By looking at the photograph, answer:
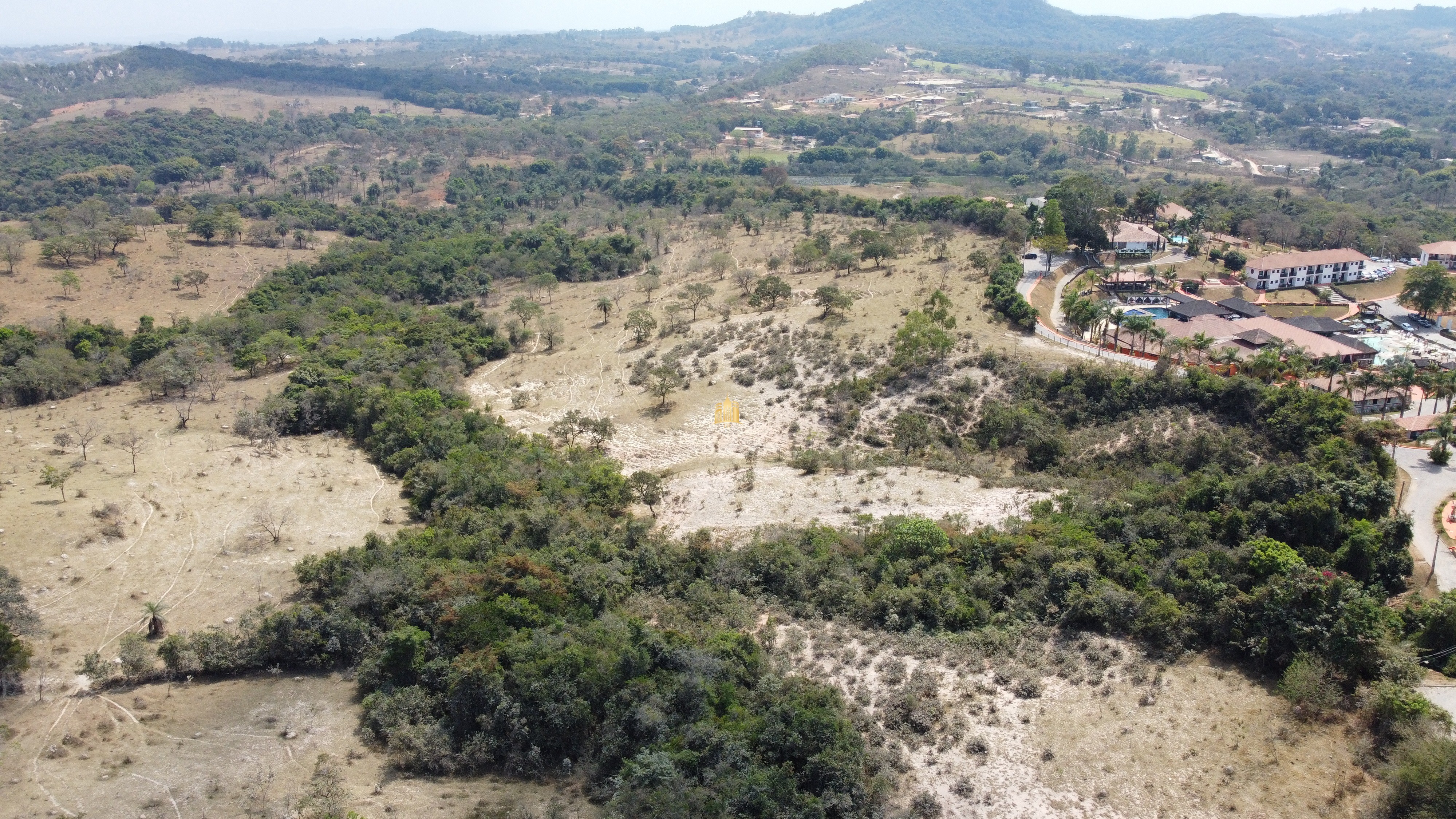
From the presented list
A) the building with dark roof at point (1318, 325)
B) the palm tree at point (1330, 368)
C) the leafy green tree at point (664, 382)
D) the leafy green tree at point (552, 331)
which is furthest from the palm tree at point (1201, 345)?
the leafy green tree at point (552, 331)

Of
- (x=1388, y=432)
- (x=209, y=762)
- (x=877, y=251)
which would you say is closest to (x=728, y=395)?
(x=877, y=251)

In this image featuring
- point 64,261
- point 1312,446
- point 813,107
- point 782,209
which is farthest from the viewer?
point 813,107

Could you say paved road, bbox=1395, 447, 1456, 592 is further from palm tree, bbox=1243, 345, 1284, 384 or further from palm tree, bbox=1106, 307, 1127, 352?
palm tree, bbox=1106, 307, 1127, 352

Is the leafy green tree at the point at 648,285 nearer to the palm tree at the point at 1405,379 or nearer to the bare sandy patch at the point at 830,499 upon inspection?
the bare sandy patch at the point at 830,499

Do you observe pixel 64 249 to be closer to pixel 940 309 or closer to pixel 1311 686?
pixel 940 309

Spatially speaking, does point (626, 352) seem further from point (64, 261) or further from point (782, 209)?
point (64, 261)

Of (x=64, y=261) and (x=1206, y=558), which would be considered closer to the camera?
(x=1206, y=558)

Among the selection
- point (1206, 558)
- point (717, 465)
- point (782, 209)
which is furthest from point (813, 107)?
point (1206, 558)

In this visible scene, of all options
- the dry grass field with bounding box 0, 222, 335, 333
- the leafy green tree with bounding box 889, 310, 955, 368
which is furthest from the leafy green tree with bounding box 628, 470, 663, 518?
the dry grass field with bounding box 0, 222, 335, 333
